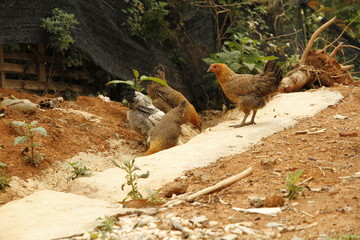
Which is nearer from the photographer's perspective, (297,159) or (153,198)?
(153,198)

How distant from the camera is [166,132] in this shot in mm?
7352

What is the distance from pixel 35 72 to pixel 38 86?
0.87ft

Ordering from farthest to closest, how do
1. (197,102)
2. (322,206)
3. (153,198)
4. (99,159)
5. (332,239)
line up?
1. (197,102)
2. (99,159)
3. (153,198)
4. (322,206)
5. (332,239)

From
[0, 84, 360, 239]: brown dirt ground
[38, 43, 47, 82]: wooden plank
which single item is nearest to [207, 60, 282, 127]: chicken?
[0, 84, 360, 239]: brown dirt ground

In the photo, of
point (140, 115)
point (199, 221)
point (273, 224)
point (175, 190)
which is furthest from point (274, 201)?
point (140, 115)

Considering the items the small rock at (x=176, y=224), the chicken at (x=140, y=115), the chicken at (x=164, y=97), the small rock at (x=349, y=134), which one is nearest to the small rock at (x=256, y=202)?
the small rock at (x=176, y=224)

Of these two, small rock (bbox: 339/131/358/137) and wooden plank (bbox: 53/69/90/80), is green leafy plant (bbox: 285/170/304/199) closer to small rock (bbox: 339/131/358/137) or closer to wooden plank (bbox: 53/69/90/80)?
small rock (bbox: 339/131/358/137)

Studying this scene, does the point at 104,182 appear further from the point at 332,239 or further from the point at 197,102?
the point at 197,102

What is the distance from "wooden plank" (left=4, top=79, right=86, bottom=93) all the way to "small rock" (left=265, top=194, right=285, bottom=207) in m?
6.45

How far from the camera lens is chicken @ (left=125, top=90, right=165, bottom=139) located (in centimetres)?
784

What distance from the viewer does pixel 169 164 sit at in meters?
5.47

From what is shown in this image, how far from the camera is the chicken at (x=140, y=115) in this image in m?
7.84

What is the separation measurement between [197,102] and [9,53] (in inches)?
177

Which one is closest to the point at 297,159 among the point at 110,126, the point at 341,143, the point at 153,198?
the point at 341,143
